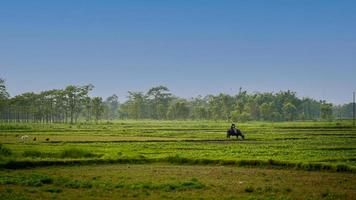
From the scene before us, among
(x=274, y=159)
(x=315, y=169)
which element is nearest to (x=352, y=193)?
(x=315, y=169)

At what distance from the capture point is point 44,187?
21047 mm

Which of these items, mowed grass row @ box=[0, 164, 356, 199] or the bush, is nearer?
mowed grass row @ box=[0, 164, 356, 199]

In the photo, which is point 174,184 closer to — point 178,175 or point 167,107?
point 178,175

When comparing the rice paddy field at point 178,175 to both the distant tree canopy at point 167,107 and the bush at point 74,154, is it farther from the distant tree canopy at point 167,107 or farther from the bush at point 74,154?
the distant tree canopy at point 167,107

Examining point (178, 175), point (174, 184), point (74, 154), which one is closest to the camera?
point (174, 184)

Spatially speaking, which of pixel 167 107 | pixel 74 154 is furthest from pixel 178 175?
pixel 167 107

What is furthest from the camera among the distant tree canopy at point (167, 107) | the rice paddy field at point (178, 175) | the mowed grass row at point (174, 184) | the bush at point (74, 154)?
the distant tree canopy at point (167, 107)

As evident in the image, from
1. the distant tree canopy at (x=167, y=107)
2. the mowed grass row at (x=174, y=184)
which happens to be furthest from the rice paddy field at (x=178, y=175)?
the distant tree canopy at (x=167, y=107)

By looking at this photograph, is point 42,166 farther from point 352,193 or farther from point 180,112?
point 180,112

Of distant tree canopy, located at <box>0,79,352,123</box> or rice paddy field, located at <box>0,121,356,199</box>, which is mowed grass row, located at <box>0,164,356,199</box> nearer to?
rice paddy field, located at <box>0,121,356,199</box>

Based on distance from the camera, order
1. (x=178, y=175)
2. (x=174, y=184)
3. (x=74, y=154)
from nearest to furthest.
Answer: (x=174, y=184) → (x=178, y=175) → (x=74, y=154)

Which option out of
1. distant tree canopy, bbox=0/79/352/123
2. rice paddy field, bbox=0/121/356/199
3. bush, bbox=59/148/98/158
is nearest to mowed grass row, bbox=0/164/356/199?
rice paddy field, bbox=0/121/356/199

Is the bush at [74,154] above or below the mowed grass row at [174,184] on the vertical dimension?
above

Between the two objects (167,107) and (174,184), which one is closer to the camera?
(174,184)
